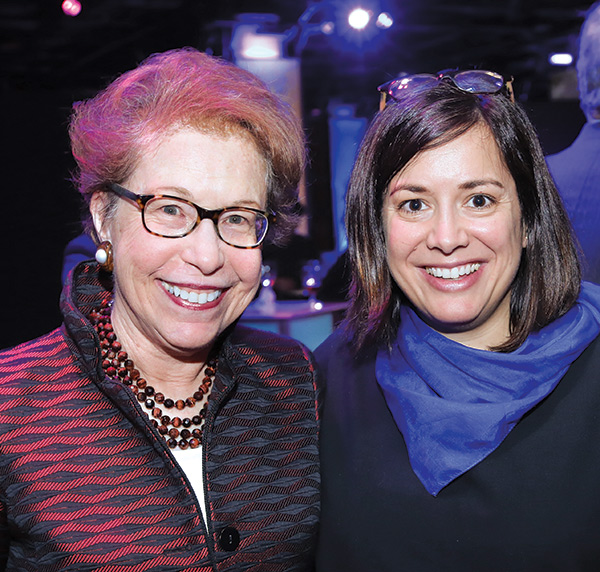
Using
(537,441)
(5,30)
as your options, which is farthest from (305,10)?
(537,441)

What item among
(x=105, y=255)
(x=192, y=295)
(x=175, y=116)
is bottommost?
(x=192, y=295)

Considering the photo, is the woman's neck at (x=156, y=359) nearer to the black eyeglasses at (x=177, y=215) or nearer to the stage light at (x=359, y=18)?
the black eyeglasses at (x=177, y=215)

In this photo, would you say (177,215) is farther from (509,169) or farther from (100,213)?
(509,169)

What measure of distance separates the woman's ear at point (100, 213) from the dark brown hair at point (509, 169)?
→ 72cm

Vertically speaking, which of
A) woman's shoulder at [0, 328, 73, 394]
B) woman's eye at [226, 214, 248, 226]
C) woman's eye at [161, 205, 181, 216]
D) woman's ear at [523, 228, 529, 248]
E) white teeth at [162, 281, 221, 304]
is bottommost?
woman's shoulder at [0, 328, 73, 394]

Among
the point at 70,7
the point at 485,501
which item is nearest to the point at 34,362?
the point at 485,501

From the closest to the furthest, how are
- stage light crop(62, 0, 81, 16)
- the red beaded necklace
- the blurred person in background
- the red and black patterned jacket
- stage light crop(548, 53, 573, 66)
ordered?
the red and black patterned jacket, the red beaded necklace, the blurred person in background, stage light crop(62, 0, 81, 16), stage light crop(548, 53, 573, 66)

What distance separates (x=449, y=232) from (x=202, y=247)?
25.3 inches

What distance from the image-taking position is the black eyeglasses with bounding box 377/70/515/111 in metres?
1.88

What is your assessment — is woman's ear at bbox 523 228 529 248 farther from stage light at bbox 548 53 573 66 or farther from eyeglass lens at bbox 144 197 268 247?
stage light at bbox 548 53 573 66

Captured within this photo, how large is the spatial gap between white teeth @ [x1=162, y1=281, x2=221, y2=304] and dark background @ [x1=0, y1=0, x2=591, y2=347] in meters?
1.13

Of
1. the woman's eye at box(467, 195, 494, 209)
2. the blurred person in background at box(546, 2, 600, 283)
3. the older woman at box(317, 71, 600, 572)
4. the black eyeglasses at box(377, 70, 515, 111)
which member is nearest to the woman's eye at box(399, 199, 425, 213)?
the older woman at box(317, 71, 600, 572)

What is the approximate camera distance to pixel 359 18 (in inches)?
268

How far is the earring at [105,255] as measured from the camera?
1708 mm
